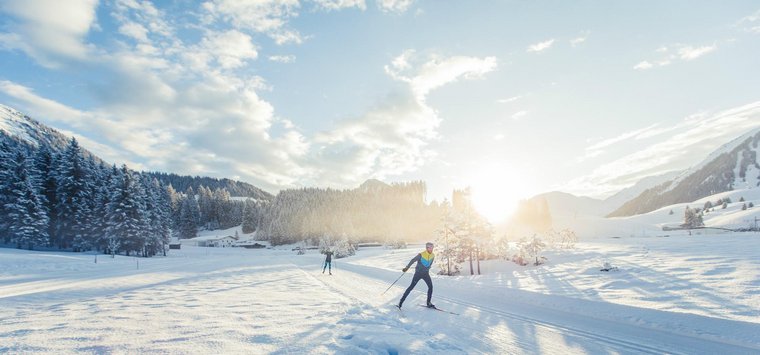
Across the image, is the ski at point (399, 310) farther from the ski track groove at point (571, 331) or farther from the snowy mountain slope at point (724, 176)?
the snowy mountain slope at point (724, 176)

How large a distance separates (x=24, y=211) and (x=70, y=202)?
261 inches

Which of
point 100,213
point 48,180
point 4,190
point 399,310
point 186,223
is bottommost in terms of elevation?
point 399,310

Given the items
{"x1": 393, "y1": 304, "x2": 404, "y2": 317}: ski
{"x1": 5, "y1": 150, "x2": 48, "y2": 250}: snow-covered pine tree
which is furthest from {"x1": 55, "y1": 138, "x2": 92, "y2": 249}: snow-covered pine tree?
{"x1": 393, "y1": 304, "x2": 404, "y2": 317}: ski

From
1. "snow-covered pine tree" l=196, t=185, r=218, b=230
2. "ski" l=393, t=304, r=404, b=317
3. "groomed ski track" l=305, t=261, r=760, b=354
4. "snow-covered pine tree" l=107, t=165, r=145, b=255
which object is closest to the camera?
"groomed ski track" l=305, t=261, r=760, b=354

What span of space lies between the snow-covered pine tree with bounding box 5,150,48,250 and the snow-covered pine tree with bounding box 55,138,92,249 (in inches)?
124

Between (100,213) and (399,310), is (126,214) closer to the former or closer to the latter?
(100,213)

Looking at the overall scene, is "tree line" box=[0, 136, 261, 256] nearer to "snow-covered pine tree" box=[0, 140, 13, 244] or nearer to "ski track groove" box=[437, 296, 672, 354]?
"snow-covered pine tree" box=[0, 140, 13, 244]

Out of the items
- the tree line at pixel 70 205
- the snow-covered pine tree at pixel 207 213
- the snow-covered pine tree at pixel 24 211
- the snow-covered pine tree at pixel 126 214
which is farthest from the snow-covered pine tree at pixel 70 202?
the snow-covered pine tree at pixel 207 213

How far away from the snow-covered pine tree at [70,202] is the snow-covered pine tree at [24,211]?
3160 millimetres

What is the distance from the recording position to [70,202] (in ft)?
169

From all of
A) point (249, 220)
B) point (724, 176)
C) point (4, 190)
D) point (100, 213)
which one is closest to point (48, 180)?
point (4, 190)

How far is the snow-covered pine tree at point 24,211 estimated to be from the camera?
4431cm

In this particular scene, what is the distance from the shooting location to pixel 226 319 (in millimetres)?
8344

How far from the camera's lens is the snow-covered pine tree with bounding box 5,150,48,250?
1745 inches
